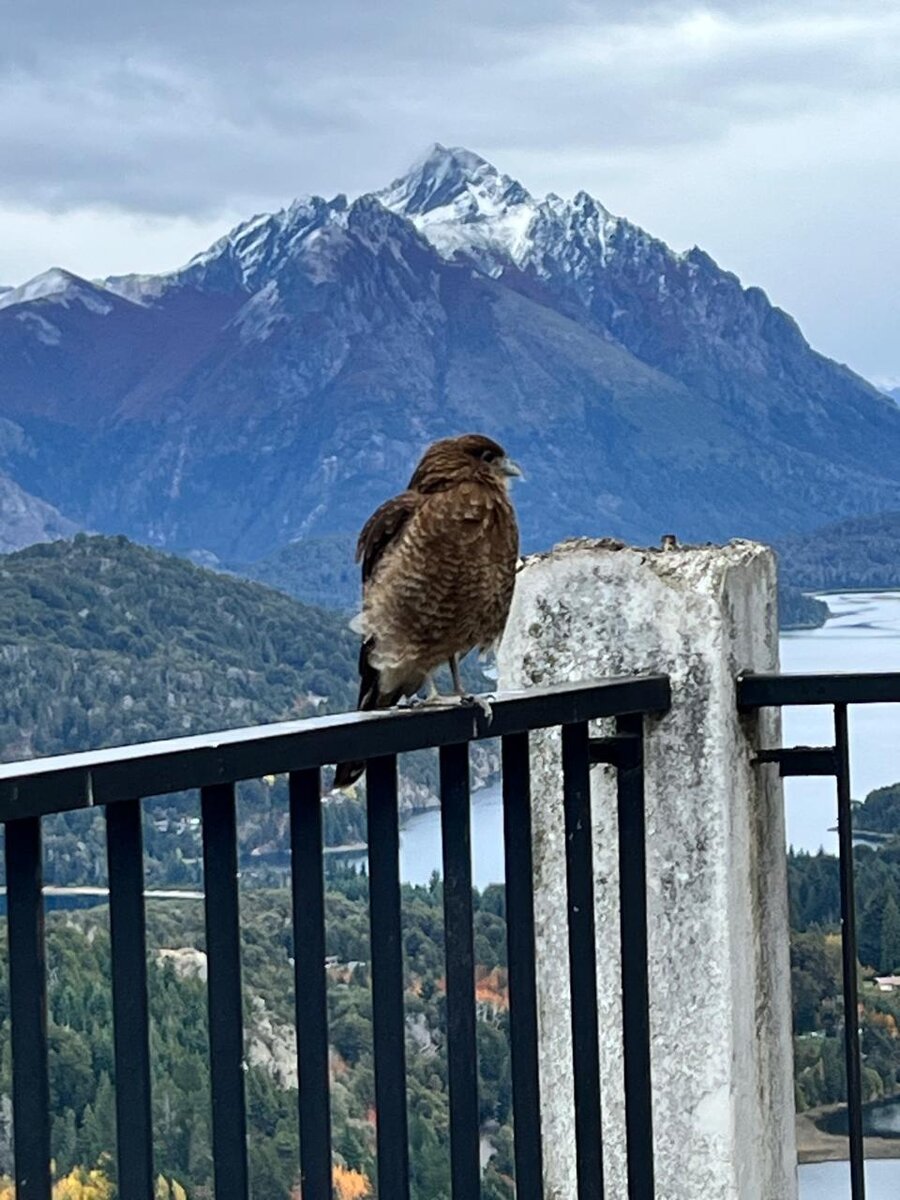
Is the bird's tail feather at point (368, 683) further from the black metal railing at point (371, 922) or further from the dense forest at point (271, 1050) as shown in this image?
the black metal railing at point (371, 922)

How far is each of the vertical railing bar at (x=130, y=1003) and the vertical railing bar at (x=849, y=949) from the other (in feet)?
3.15

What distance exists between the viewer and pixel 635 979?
200cm

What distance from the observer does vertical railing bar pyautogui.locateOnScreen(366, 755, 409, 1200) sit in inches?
63.1

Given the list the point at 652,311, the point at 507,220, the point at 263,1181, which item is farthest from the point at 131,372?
the point at 263,1181

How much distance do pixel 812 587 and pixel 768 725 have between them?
83.1 ft

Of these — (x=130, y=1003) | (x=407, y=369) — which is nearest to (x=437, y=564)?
(x=130, y=1003)

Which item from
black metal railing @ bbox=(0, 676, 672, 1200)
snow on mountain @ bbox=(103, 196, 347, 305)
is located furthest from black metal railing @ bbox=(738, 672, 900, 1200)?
snow on mountain @ bbox=(103, 196, 347, 305)

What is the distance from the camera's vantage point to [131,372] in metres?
82.5

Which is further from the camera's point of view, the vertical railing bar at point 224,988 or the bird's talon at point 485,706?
the bird's talon at point 485,706

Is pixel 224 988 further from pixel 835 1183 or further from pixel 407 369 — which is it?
pixel 407 369

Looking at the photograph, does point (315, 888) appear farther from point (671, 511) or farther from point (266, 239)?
point (266, 239)

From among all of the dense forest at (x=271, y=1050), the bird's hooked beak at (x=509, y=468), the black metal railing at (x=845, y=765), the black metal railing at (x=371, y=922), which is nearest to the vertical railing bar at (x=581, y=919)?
the black metal railing at (x=371, y=922)

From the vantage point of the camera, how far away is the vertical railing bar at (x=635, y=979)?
6.52ft

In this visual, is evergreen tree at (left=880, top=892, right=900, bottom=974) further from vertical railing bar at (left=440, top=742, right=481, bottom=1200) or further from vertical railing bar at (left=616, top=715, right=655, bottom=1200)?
vertical railing bar at (left=440, top=742, right=481, bottom=1200)
